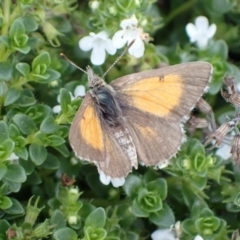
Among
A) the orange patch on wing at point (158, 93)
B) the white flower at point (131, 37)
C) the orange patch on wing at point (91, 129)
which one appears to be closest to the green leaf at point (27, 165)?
the orange patch on wing at point (91, 129)

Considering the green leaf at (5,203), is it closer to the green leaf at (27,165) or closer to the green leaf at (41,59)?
the green leaf at (27,165)

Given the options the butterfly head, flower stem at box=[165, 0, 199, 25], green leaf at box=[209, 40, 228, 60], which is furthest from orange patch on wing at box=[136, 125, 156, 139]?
flower stem at box=[165, 0, 199, 25]

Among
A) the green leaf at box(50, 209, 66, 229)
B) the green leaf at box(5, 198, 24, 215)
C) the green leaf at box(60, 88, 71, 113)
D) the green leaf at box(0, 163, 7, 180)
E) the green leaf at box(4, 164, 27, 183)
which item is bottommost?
the green leaf at box(5, 198, 24, 215)

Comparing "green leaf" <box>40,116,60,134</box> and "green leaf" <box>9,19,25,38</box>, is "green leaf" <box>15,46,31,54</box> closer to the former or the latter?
"green leaf" <box>9,19,25,38</box>

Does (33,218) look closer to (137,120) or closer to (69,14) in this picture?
(137,120)

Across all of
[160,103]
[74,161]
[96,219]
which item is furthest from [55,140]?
[160,103]

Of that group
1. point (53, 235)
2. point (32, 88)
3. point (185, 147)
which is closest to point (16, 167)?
point (53, 235)
